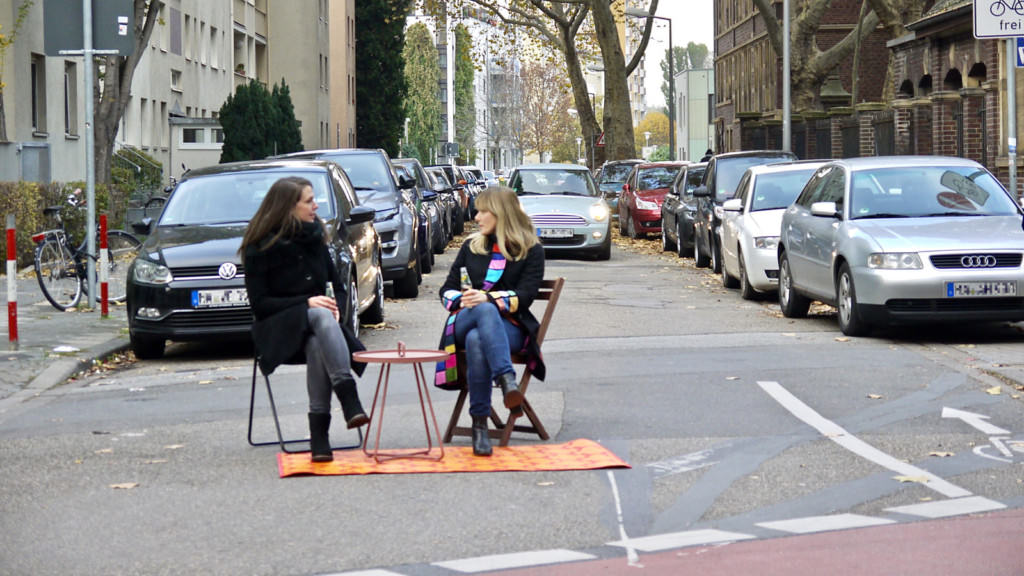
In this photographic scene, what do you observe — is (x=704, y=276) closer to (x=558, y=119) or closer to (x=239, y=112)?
(x=239, y=112)

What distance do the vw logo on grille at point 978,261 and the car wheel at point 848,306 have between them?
3.21 ft

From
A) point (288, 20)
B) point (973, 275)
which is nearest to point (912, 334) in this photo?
point (973, 275)

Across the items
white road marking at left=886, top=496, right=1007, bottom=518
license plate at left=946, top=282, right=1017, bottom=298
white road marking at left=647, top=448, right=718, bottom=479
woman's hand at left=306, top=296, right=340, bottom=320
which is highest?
woman's hand at left=306, top=296, right=340, bottom=320

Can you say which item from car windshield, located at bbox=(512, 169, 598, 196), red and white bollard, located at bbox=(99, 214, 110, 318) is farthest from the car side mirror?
car windshield, located at bbox=(512, 169, 598, 196)

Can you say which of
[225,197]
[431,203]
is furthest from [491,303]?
[431,203]

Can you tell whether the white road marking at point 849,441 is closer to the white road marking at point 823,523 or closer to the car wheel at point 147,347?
the white road marking at point 823,523

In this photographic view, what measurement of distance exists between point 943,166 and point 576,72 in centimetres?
4179

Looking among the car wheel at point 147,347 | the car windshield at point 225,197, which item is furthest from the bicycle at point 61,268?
the car wheel at point 147,347

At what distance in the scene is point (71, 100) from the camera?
3547cm

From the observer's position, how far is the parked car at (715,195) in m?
22.9

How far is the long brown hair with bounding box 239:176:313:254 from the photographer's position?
832 cm

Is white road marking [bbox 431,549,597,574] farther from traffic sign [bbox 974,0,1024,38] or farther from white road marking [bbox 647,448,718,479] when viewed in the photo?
traffic sign [bbox 974,0,1024,38]

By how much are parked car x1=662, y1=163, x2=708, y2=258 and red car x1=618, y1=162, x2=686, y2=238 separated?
355 cm

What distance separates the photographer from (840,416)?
9.60 m
